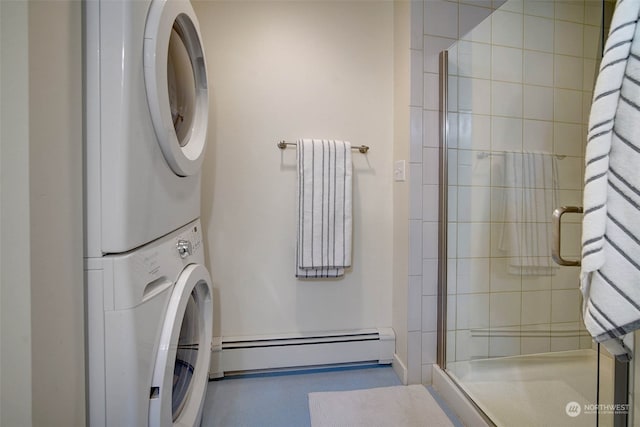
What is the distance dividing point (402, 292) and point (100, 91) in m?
1.36

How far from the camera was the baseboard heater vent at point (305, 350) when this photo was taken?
4.33ft

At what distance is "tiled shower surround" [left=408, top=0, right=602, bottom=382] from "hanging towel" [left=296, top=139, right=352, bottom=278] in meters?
0.33

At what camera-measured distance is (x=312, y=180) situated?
52.2 inches

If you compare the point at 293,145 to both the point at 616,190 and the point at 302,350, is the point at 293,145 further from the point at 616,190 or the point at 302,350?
the point at 616,190

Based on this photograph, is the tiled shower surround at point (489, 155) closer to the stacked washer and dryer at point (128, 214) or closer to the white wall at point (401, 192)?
the white wall at point (401, 192)

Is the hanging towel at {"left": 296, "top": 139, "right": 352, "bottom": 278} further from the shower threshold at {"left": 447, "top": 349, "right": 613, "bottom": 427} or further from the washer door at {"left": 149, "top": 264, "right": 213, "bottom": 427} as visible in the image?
the shower threshold at {"left": 447, "top": 349, "right": 613, "bottom": 427}

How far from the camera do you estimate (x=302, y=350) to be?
1.37m

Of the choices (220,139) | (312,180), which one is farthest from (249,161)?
(312,180)

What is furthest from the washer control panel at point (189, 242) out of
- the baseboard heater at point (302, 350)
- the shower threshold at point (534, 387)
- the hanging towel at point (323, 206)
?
the shower threshold at point (534, 387)

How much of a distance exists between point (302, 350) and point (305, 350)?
16mm

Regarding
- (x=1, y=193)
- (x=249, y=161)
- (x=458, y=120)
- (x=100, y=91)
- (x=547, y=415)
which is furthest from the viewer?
(x=249, y=161)

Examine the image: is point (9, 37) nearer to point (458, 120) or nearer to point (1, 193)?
point (1, 193)

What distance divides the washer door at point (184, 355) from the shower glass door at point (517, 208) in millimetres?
1071

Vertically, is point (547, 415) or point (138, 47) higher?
point (138, 47)
